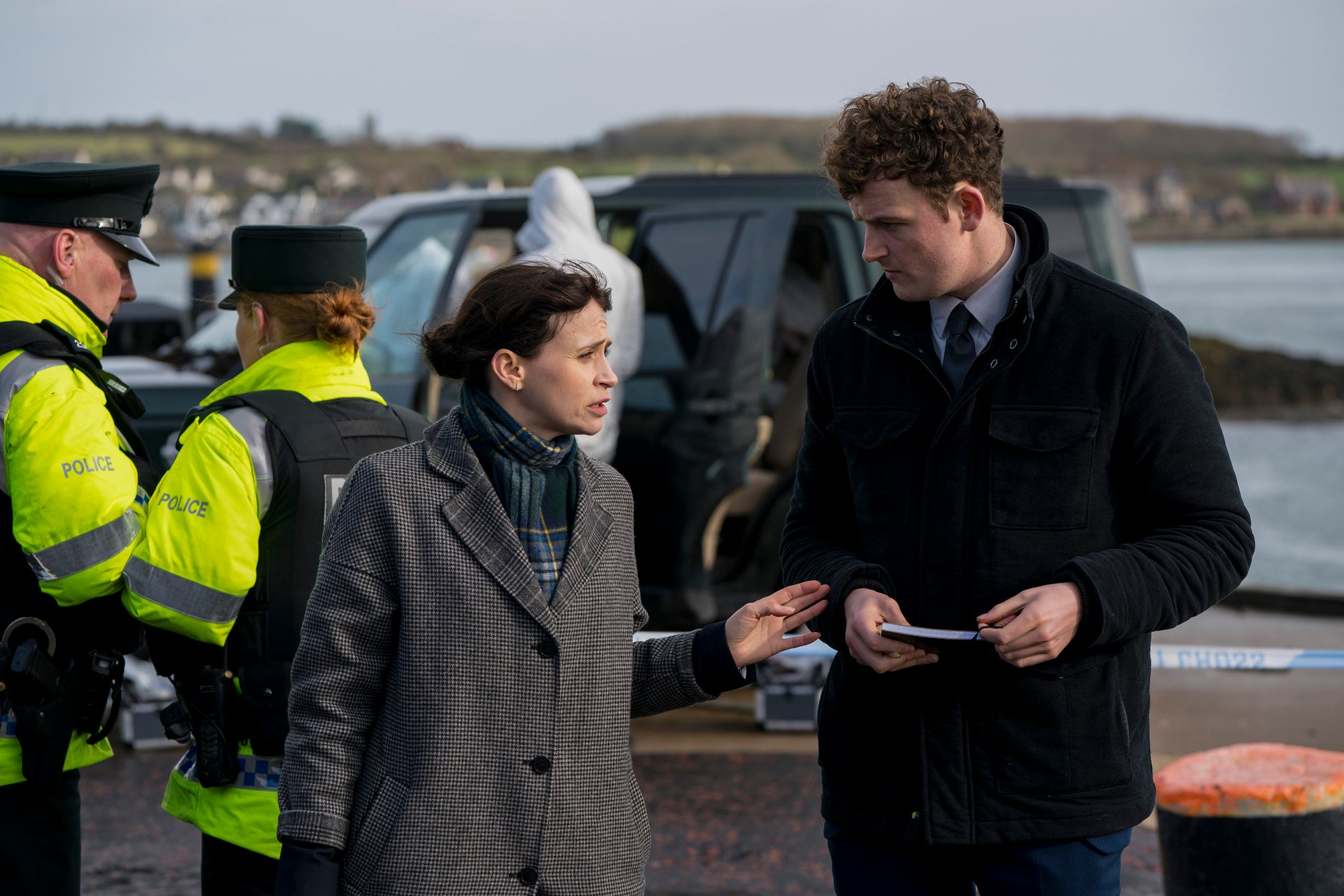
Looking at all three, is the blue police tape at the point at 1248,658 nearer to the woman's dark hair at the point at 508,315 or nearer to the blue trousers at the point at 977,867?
the blue trousers at the point at 977,867

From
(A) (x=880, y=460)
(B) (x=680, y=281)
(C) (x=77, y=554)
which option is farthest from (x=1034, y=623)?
(B) (x=680, y=281)

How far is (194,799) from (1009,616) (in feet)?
5.41

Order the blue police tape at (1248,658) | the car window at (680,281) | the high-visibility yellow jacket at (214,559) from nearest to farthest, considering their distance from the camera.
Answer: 1. the high-visibility yellow jacket at (214,559)
2. the blue police tape at (1248,658)
3. the car window at (680,281)

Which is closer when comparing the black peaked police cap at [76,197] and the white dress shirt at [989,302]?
the white dress shirt at [989,302]

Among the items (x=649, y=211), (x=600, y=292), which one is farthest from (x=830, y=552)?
(x=649, y=211)

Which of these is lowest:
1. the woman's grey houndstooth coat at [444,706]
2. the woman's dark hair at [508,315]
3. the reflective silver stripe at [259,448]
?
the woman's grey houndstooth coat at [444,706]

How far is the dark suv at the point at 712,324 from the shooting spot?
610 cm

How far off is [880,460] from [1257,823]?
1.84m

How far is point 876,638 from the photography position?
2.26m

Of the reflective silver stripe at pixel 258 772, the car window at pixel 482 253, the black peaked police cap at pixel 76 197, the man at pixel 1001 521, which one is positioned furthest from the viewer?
the car window at pixel 482 253

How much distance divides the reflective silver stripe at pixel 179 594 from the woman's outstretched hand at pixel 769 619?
967 mm

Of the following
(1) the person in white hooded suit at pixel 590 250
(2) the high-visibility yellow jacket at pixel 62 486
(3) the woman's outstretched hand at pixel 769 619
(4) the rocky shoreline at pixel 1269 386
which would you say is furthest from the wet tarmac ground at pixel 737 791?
(4) the rocky shoreline at pixel 1269 386

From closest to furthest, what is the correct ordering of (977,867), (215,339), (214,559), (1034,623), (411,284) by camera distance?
(1034,623) → (977,867) → (214,559) → (411,284) → (215,339)

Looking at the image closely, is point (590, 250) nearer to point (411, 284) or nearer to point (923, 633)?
point (411, 284)
